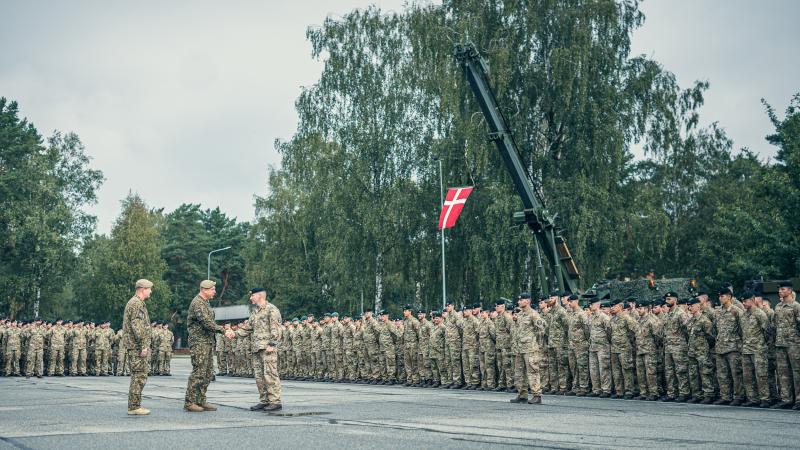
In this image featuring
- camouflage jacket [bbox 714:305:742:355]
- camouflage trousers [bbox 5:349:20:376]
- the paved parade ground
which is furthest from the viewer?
camouflage trousers [bbox 5:349:20:376]

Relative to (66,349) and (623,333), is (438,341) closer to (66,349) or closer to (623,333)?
(623,333)

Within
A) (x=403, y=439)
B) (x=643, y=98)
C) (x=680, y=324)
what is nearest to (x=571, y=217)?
(x=643, y=98)

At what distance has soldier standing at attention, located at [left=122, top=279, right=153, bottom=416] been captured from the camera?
11.4 meters

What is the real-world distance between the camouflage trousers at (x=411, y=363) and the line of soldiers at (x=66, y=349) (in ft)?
35.0

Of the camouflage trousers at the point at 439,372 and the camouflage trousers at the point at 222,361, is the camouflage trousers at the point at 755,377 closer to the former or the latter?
the camouflage trousers at the point at 439,372

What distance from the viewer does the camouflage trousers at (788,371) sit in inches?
521

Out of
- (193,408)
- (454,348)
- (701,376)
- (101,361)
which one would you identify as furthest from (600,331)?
(101,361)

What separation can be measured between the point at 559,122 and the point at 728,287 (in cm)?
1588

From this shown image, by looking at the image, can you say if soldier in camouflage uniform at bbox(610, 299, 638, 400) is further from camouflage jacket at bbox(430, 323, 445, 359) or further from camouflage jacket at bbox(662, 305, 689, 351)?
camouflage jacket at bbox(430, 323, 445, 359)

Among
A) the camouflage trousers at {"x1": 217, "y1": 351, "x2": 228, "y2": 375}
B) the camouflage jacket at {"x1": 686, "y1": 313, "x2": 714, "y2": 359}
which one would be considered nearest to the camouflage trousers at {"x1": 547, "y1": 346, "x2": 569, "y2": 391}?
the camouflage jacket at {"x1": 686, "y1": 313, "x2": 714, "y2": 359}

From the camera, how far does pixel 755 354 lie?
13828mm

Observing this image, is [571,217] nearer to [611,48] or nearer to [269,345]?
[611,48]

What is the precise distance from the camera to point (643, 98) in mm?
30219

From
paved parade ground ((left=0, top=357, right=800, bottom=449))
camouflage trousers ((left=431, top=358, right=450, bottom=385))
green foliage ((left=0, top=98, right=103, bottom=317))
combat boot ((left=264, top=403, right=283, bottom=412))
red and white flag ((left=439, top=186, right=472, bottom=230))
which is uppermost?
green foliage ((left=0, top=98, right=103, bottom=317))
